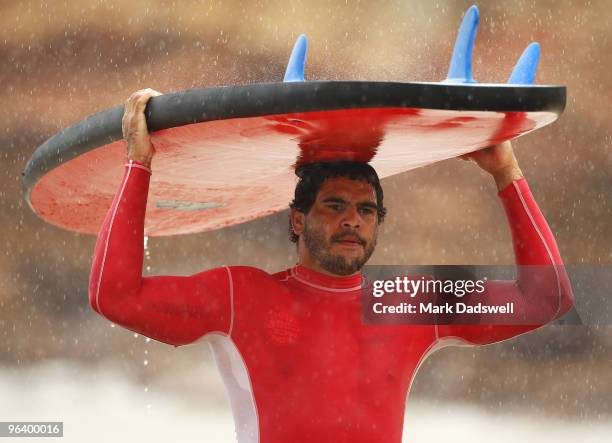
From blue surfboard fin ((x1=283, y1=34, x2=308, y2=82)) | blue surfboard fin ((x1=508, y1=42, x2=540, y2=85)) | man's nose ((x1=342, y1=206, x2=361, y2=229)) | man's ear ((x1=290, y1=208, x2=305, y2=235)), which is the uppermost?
blue surfboard fin ((x1=283, y1=34, x2=308, y2=82))

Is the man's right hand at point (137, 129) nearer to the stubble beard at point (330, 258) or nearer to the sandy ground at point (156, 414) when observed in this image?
the stubble beard at point (330, 258)

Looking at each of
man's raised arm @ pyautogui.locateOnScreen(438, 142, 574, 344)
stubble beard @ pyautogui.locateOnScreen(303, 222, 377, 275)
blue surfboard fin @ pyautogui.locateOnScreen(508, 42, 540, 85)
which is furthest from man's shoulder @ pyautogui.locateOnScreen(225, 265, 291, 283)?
blue surfboard fin @ pyautogui.locateOnScreen(508, 42, 540, 85)

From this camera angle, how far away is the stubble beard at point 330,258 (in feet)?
7.53

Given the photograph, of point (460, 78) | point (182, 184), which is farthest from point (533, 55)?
point (182, 184)

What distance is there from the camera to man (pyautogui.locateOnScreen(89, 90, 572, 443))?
2082 mm

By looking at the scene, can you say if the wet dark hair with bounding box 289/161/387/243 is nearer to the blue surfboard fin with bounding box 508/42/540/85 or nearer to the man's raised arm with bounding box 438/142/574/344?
the man's raised arm with bounding box 438/142/574/344

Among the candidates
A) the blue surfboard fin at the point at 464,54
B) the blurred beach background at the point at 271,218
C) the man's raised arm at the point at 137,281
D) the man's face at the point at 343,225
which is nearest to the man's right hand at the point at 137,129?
the man's raised arm at the point at 137,281

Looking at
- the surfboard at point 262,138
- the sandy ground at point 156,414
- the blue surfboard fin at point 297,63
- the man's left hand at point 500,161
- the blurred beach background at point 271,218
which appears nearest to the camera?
the surfboard at point 262,138

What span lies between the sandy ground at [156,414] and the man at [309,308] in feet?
12.1

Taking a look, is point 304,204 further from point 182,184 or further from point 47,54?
point 47,54

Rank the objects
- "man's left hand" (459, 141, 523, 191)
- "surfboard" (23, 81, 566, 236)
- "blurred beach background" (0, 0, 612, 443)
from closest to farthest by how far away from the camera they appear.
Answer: "surfboard" (23, 81, 566, 236) < "man's left hand" (459, 141, 523, 191) < "blurred beach background" (0, 0, 612, 443)

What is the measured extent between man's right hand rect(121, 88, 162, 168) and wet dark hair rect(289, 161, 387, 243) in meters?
0.41

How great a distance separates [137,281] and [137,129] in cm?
29

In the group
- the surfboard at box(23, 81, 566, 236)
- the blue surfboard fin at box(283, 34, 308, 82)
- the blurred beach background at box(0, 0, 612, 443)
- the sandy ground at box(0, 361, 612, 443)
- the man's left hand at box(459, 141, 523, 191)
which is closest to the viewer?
the surfboard at box(23, 81, 566, 236)
